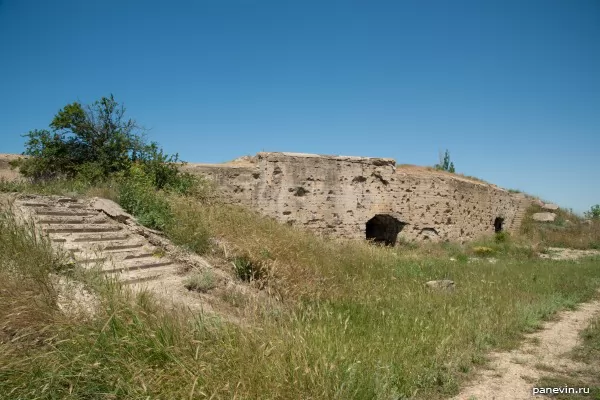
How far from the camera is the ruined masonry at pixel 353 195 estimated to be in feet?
38.3

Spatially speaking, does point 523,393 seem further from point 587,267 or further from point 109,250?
point 587,267

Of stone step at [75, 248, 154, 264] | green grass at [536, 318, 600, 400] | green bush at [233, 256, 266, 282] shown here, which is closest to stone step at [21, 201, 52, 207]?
stone step at [75, 248, 154, 264]

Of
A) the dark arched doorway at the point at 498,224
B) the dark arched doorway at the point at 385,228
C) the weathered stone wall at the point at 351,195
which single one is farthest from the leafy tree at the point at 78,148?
the dark arched doorway at the point at 498,224

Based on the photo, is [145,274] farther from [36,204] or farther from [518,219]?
[518,219]

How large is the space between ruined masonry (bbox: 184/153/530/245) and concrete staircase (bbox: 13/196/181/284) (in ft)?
13.1

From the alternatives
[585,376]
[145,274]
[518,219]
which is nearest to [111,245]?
[145,274]

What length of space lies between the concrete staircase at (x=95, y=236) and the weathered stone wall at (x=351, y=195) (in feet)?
13.3

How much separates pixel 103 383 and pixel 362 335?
266 cm

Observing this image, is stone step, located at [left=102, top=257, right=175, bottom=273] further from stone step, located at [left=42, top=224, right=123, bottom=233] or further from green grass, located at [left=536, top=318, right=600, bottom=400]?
green grass, located at [left=536, top=318, right=600, bottom=400]

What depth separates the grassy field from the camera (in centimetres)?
281

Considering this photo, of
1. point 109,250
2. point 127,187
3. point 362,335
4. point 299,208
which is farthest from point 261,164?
point 362,335

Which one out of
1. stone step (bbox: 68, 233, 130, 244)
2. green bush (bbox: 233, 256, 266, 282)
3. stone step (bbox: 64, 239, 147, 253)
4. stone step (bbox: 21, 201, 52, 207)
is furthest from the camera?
stone step (bbox: 21, 201, 52, 207)

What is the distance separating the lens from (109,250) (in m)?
6.45

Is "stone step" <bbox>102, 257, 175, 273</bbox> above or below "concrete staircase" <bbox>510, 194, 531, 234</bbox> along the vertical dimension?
below
